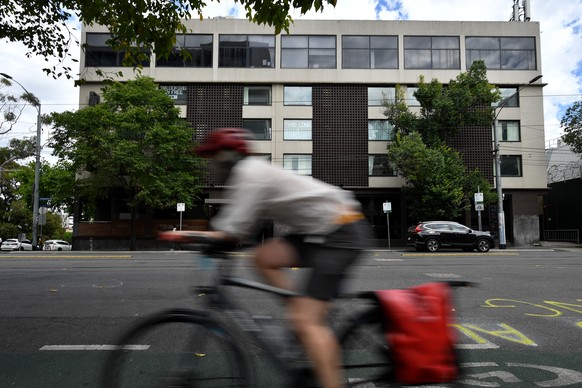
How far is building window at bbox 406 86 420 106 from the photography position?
31375mm

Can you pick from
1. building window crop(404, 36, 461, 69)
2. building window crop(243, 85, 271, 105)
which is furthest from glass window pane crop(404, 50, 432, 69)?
building window crop(243, 85, 271, 105)

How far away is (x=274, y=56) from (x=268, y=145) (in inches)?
256

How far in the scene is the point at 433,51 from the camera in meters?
32.4

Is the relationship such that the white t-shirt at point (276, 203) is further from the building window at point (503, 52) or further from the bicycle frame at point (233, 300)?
the building window at point (503, 52)

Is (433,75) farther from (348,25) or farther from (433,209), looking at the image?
(433,209)

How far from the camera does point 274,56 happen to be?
32281mm

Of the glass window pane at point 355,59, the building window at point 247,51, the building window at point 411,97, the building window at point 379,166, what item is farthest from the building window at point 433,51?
the building window at point 247,51

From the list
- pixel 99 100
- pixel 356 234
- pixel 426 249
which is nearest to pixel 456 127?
pixel 426 249

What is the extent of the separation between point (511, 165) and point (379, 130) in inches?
376

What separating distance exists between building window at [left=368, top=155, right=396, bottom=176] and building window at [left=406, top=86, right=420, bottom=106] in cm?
412

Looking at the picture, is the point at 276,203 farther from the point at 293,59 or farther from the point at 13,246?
the point at 13,246

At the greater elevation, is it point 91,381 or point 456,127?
point 456,127

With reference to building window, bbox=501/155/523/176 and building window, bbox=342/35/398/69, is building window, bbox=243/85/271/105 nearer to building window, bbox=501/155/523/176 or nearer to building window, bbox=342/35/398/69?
building window, bbox=342/35/398/69

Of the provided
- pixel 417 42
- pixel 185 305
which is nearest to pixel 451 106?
pixel 417 42
